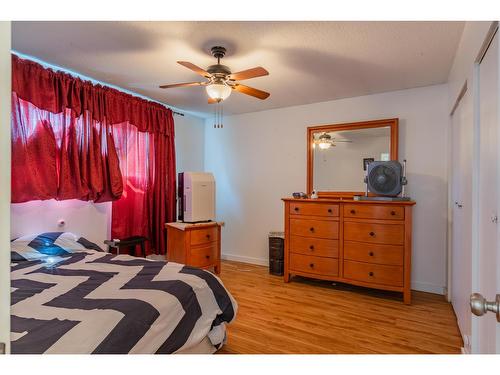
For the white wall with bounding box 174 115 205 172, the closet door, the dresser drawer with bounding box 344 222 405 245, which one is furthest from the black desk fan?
the white wall with bounding box 174 115 205 172

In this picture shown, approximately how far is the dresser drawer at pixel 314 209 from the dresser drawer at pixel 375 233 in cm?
19

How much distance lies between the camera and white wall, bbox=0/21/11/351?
0.51 m

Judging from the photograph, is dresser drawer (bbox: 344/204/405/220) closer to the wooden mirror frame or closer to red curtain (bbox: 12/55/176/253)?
the wooden mirror frame

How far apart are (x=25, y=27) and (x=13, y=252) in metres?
1.63

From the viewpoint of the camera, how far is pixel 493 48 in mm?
1288

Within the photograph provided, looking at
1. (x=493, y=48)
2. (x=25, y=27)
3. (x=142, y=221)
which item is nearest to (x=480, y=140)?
(x=493, y=48)

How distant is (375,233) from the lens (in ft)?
9.66

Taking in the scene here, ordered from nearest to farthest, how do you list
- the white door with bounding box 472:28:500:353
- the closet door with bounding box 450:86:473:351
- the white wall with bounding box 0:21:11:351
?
the white wall with bounding box 0:21:11:351 < the white door with bounding box 472:28:500:353 < the closet door with bounding box 450:86:473:351

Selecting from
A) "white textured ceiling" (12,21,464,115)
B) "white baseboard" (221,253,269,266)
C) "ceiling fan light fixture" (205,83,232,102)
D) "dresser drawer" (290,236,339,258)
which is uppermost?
"white textured ceiling" (12,21,464,115)

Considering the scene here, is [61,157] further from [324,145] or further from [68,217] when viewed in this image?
[324,145]

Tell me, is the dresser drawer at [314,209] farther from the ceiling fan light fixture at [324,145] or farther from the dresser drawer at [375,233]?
the ceiling fan light fixture at [324,145]

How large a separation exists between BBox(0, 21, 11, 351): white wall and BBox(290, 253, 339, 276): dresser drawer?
3.01 m

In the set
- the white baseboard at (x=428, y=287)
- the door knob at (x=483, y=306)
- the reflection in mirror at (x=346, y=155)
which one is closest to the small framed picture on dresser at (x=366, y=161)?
the reflection in mirror at (x=346, y=155)

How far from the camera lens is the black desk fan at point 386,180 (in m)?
2.97
